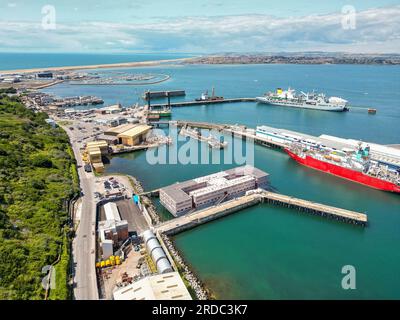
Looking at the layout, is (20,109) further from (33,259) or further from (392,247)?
(392,247)

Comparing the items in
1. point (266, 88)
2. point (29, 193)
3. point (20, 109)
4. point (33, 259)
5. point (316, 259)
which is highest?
point (266, 88)

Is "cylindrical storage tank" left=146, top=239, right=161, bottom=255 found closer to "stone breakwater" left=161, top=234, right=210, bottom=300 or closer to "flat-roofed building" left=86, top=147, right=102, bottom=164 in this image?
"stone breakwater" left=161, top=234, right=210, bottom=300

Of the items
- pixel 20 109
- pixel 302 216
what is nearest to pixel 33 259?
pixel 302 216

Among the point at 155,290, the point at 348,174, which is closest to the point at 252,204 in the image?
the point at 348,174

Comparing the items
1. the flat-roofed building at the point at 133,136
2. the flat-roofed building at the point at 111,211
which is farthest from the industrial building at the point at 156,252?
the flat-roofed building at the point at 133,136

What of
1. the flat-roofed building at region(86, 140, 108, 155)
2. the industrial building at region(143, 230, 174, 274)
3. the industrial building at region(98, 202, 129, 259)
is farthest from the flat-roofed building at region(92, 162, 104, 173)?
the industrial building at region(143, 230, 174, 274)

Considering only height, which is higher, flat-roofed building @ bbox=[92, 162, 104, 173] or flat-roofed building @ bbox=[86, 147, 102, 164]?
flat-roofed building @ bbox=[86, 147, 102, 164]
